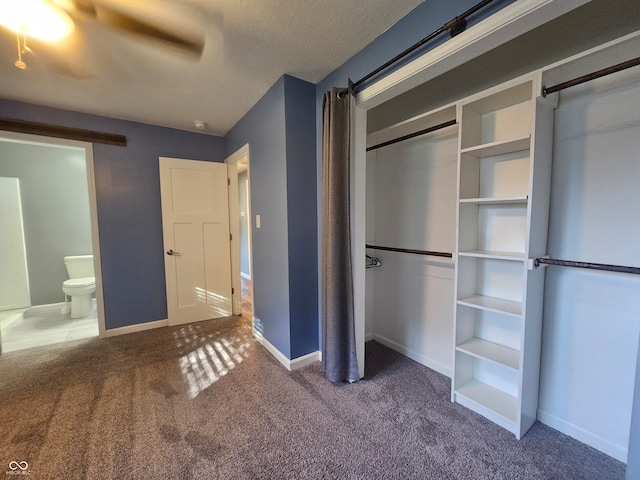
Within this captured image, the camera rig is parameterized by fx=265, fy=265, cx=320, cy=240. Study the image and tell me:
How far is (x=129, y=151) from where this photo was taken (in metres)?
3.01

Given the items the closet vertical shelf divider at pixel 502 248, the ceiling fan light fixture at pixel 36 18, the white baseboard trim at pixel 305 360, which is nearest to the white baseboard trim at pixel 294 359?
the white baseboard trim at pixel 305 360

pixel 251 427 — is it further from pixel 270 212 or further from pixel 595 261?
pixel 595 261

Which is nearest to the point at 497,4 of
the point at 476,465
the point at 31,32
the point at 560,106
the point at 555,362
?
the point at 560,106

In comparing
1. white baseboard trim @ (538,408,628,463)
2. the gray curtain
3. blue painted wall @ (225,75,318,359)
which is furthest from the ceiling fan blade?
white baseboard trim @ (538,408,628,463)

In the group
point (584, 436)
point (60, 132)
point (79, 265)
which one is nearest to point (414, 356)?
point (584, 436)

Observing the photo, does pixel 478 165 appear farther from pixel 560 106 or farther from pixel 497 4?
pixel 497 4

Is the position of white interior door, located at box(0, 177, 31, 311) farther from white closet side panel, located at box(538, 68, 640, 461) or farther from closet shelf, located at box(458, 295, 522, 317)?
white closet side panel, located at box(538, 68, 640, 461)

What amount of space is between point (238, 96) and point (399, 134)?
151cm

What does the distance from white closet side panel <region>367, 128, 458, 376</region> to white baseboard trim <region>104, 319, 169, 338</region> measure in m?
2.60

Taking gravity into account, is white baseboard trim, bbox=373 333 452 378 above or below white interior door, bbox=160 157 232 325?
below

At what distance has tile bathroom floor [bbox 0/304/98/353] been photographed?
2.82 m

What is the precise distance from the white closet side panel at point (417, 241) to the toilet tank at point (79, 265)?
13.9 ft

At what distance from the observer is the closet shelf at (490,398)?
5.23 feet

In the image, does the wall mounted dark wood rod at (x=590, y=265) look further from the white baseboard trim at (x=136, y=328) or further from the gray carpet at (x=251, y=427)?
the white baseboard trim at (x=136, y=328)
